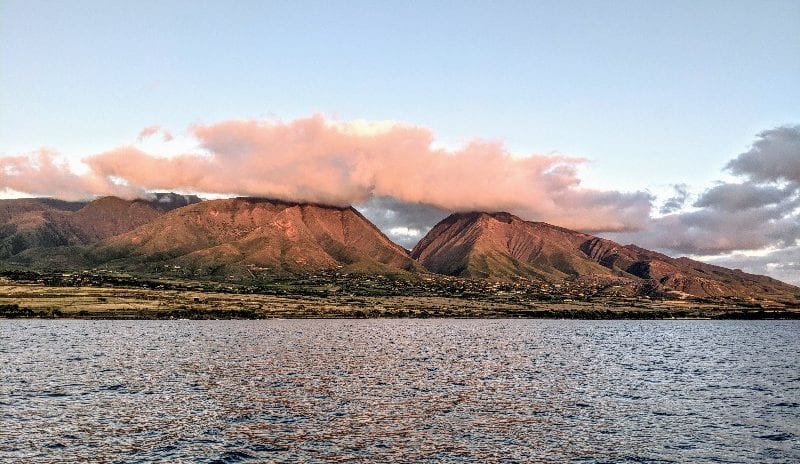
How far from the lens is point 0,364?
10244cm

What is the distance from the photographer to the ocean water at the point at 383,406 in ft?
172

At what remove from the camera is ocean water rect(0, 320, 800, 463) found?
172 feet

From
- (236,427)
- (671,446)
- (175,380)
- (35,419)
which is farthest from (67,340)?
(671,446)

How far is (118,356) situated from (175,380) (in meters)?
37.2

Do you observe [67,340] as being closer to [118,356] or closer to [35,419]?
[118,356]

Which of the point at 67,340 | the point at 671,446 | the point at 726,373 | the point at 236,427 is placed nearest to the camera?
the point at 671,446

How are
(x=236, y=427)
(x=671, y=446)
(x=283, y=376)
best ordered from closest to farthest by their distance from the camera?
(x=671, y=446), (x=236, y=427), (x=283, y=376)

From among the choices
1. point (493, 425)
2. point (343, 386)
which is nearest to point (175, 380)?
point (343, 386)

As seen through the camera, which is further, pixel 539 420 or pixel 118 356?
pixel 118 356

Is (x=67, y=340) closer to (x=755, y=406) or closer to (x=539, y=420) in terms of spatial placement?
(x=539, y=420)

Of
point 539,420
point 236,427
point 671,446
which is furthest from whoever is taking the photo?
point 539,420

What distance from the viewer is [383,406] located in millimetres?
72125

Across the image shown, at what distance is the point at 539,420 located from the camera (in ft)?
217

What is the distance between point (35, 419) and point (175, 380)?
29933 millimetres
